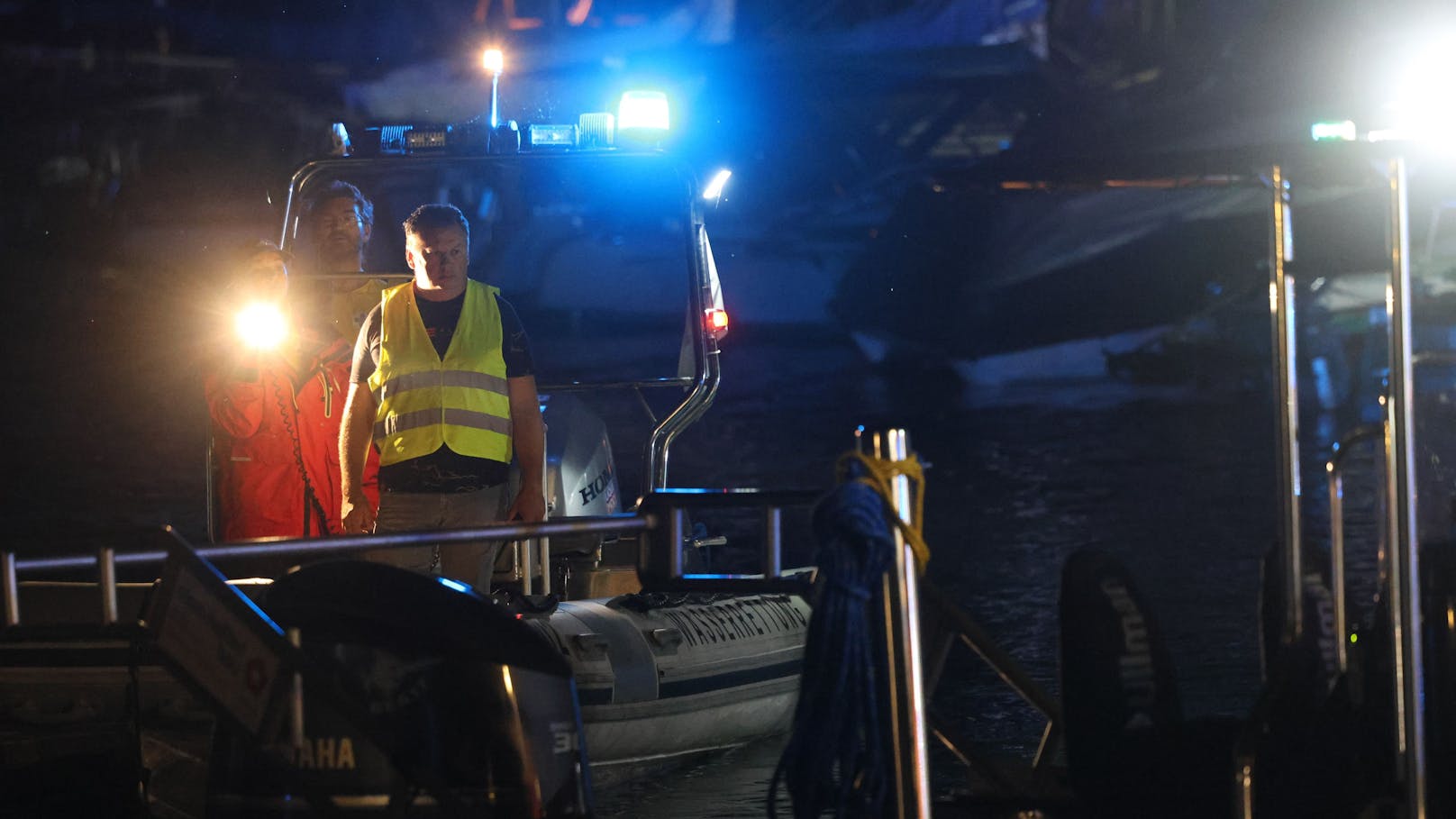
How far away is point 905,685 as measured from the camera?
3.56 m

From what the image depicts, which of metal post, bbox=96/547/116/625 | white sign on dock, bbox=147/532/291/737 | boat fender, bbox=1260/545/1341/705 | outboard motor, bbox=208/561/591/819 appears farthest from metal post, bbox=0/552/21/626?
boat fender, bbox=1260/545/1341/705

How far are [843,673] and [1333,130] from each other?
146 centimetres

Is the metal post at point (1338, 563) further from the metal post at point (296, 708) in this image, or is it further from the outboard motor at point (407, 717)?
the metal post at point (296, 708)

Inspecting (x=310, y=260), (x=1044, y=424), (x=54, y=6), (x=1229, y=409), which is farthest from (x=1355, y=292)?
(x=54, y=6)

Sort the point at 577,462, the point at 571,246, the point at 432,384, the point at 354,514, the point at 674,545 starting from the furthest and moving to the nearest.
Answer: the point at 571,246 → the point at 577,462 → the point at 354,514 → the point at 432,384 → the point at 674,545

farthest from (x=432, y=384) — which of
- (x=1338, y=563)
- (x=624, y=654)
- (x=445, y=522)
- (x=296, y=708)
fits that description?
(x=1338, y=563)

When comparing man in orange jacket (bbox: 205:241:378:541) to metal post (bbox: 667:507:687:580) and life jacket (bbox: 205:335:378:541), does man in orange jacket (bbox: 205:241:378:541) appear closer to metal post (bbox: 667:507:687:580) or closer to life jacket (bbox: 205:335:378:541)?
life jacket (bbox: 205:335:378:541)

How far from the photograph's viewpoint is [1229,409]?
1072 inches

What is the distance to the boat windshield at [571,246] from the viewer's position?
7.77 m

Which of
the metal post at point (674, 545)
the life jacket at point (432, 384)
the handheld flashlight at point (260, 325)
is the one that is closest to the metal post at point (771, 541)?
the metal post at point (674, 545)

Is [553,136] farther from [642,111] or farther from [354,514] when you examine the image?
[354,514]

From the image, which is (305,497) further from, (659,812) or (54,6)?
(54,6)

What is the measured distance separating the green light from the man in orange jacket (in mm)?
3835

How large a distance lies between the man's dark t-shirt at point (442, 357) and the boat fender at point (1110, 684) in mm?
2558
